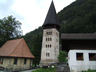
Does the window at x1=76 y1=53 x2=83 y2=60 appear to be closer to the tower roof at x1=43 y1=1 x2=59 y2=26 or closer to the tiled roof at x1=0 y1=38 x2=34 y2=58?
the tiled roof at x1=0 y1=38 x2=34 y2=58

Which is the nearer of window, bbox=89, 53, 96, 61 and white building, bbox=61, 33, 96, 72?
white building, bbox=61, 33, 96, 72

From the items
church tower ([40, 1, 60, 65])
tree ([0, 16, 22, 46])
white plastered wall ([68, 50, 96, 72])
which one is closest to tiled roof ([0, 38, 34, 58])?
tree ([0, 16, 22, 46])

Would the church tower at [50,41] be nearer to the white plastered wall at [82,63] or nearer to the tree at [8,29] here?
the tree at [8,29]

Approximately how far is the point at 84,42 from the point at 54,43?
3036cm

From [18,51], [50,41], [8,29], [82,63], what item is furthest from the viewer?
[50,41]

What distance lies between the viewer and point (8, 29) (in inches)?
1416

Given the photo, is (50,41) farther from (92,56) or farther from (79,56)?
(92,56)

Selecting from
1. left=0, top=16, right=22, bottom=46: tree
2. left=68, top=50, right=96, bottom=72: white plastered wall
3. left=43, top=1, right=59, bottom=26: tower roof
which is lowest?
left=68, top=50, right=96, bottom=72: white plastered wall

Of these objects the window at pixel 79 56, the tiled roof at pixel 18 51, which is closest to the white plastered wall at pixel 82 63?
the window at pixel 79 56

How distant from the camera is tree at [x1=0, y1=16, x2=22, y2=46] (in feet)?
117

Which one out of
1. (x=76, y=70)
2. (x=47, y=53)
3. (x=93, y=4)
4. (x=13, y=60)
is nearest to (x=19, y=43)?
(x=13, y=60)

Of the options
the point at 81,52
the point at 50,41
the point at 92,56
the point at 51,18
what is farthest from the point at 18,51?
the point at 51,18

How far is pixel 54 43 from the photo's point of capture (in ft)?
148

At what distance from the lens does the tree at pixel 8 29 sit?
35622 millimetres
